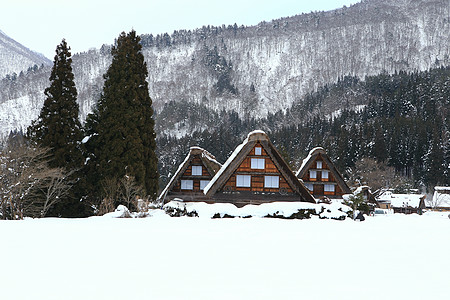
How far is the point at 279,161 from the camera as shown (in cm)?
2416

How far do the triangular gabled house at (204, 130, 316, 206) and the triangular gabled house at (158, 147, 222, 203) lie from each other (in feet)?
20.5

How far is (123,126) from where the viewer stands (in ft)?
78.6

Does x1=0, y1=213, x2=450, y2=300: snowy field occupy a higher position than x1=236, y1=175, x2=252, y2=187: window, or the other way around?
Result: x1=236, y1=175, x2=252, y2=187: window

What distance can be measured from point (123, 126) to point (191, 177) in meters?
9.41

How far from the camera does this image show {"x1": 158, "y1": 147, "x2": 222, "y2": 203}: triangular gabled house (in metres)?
31.1

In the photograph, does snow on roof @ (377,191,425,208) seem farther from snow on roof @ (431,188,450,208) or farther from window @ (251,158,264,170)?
window @ (251,158,264,170)

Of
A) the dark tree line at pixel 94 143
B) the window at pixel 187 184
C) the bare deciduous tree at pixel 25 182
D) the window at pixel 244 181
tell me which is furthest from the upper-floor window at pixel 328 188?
the bare deciduous tree at pixel 25 182

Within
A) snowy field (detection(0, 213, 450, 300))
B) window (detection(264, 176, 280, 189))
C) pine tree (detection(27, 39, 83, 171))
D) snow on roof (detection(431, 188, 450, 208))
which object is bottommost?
snow on roof (detection(431, 188, 450, 208))

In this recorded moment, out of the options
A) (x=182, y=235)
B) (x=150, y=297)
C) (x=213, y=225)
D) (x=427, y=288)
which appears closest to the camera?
(x=150, y=297)

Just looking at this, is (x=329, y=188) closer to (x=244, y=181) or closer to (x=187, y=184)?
(x=187, y=184)


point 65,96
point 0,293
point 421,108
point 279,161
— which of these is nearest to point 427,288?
point 0,293

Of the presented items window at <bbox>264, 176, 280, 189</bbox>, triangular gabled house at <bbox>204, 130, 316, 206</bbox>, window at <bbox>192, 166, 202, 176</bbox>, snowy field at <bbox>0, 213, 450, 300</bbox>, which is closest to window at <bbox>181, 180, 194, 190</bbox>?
window at <bbox>192, 166, 202, 176</bbox>

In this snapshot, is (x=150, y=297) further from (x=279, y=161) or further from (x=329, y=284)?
(x=279, y=161)

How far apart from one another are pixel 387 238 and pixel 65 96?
20.5 metres
